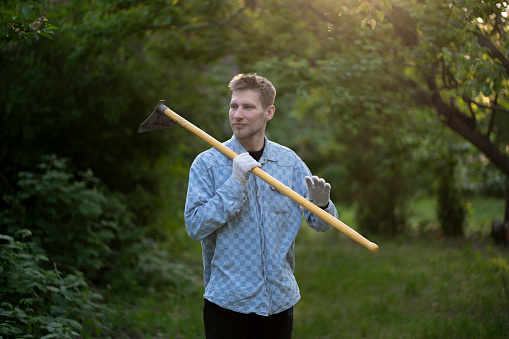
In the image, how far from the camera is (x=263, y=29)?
718 cm

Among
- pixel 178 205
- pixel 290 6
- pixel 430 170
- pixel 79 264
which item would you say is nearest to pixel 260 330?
pixel 79 264

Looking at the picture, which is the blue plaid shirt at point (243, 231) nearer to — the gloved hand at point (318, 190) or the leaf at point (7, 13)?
the gloved hand at point (318, 190)

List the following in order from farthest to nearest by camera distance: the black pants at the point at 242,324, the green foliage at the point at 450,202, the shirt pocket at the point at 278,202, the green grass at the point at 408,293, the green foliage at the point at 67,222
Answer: the green foliage at the point at 450,202 → the green foliage at the point at 67,222 → the green grass at the point at 408,293 → the shirt pocket at the point at 278,202 → the black pants at the point at 242,324

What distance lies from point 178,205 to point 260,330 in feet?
17.6

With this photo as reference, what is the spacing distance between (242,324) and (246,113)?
3.66 ft

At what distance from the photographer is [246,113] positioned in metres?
2.57

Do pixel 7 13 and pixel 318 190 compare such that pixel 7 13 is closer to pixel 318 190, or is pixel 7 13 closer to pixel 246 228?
pixel 246 228

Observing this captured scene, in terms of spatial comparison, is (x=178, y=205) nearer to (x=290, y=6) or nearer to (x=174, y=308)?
(x=174, y=308)

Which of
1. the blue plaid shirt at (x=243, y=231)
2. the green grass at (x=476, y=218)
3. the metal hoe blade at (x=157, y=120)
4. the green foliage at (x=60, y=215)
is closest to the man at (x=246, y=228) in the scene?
the blue plaid shirt at (x=243, y=231)

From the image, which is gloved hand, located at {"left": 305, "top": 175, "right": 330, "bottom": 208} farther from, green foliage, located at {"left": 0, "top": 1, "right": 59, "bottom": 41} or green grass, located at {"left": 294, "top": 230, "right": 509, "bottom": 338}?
green grass, located at {"left": 294, "top": 230, "right": 509, "bottom": 338}

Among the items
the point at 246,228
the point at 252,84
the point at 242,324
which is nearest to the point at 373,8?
the point at 252,84

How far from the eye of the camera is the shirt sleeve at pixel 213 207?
236 cm

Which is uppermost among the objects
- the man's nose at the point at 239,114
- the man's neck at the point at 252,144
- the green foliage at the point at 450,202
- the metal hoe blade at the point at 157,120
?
the man's nose at the point at 239,114

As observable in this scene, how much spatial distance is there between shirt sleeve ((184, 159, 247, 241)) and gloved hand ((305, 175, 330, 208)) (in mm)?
364
